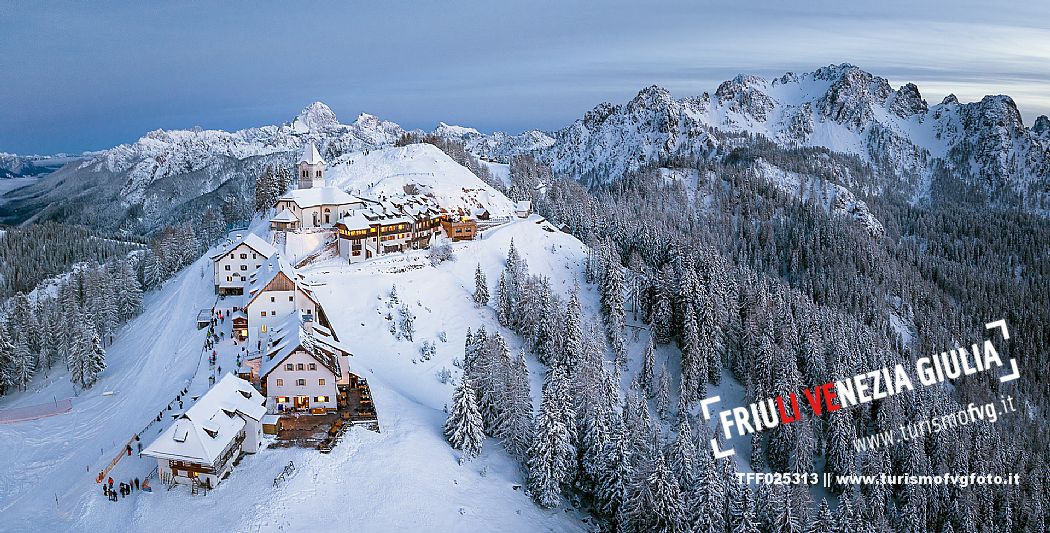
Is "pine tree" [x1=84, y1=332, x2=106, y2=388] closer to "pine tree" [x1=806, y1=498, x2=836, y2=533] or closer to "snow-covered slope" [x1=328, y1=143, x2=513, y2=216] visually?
"snow-covered slope" [x1=328, y1=143, x2=513, y2=216]

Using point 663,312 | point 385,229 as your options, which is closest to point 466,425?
point 663,312

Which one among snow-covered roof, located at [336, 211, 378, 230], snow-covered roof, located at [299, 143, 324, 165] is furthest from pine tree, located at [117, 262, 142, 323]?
snow-covered roof, located at [299, 143, 324, 165]

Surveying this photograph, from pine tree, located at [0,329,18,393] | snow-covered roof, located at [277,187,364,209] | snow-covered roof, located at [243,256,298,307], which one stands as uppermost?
snow-covered roof, located at [277,187,364,209]

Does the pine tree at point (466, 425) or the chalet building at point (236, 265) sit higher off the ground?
the chalet building at point (236, 265)

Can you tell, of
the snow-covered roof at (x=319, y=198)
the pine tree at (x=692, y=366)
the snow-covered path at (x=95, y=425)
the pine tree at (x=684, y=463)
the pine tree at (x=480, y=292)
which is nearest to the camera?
the snow-covered path at (x=95, y=425)

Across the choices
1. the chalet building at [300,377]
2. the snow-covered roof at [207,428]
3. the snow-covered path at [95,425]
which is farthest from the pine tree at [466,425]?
the snow-covered path at [95,425]

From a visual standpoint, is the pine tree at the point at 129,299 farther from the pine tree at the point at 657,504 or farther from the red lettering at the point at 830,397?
the red lettering at the point at 830,397
